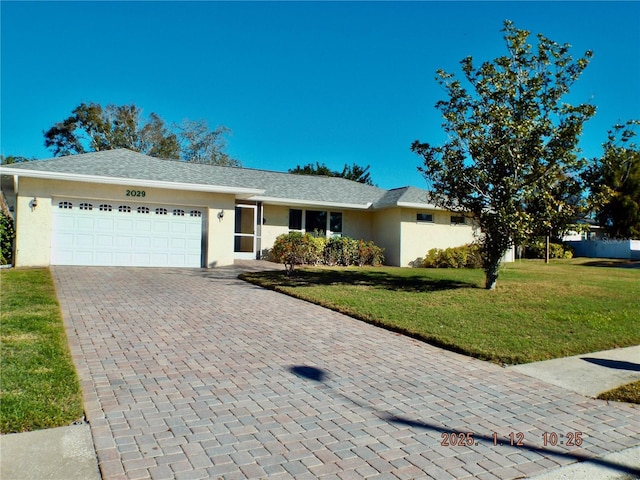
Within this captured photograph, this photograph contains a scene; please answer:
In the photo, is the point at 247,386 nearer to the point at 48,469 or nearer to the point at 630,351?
the point at 48,469

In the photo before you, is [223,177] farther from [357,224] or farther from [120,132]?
[120,132]

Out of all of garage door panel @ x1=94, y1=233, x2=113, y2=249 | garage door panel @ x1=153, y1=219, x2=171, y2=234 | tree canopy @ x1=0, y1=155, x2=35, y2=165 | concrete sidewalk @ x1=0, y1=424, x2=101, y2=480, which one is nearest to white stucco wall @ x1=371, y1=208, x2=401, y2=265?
garage door panel @ x1=153, y1=219, x2=171, y2=234

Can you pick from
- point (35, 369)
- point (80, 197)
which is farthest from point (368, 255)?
point (35, 369)

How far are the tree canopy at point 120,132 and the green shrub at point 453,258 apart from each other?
29560mm

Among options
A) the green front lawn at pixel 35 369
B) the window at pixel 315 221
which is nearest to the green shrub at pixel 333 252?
the window at pixel 315 221

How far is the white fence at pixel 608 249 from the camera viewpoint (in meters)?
34.2

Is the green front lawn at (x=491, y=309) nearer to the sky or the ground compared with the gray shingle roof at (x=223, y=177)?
nearer to the ground

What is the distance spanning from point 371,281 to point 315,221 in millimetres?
8893

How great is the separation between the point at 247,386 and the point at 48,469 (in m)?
2.28

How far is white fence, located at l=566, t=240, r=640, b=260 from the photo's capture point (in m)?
34.2

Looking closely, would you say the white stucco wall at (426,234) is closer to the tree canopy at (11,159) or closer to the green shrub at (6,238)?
the green shrub at (6,238)

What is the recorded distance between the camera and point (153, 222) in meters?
16.8

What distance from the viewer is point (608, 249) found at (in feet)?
116

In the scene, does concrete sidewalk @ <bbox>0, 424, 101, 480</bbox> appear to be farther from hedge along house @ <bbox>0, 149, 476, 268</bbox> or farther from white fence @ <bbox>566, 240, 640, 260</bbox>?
white fence @ <bbox>566, 240, 640, 260</bbox>
